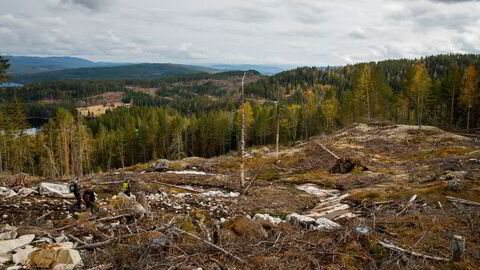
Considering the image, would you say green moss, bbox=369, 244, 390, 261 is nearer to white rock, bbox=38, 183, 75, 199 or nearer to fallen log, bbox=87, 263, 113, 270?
fallen log, bbox=87, 263, 113, 270

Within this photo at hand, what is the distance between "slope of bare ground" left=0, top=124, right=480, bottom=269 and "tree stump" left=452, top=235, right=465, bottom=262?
194 mm

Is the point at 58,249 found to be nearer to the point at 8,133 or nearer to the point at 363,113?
the point at 8,133

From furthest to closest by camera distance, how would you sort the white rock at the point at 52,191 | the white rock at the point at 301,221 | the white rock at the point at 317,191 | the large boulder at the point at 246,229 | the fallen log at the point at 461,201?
the white rock at the point at 317,191
the white rock at the point at 52,191
the fallen log at the point at 461,201
the white rock at the point at 301,221
the large boulder at the point at 246,229

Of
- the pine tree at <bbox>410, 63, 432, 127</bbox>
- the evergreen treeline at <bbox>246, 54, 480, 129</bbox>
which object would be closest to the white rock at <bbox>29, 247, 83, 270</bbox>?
the evergreen treeline at <bbox>246, 54, 480, 129</bbox>

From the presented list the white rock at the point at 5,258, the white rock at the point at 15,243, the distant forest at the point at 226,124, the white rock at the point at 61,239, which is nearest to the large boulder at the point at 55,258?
the white rock at the point at 5,258

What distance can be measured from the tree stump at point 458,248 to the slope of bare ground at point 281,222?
19 cm

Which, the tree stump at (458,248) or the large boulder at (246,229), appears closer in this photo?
the tree stump at (458,248)

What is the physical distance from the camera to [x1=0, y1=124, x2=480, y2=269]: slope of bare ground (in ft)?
34.5

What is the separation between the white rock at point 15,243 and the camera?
1006cm

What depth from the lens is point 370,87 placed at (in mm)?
80875

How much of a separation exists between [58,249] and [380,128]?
216 ft

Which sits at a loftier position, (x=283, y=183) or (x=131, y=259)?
(x=131, y=259)

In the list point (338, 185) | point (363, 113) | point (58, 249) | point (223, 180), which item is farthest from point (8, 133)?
point (363, 113)

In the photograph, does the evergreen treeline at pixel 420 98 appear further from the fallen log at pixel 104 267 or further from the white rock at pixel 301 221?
→ the fallen log at pixel 104 267
